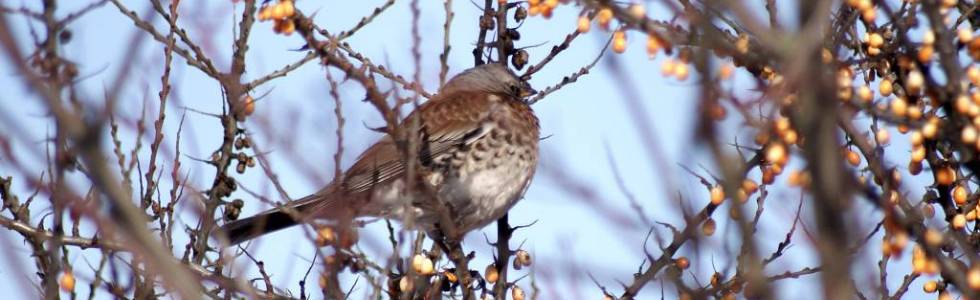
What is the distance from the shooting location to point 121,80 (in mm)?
2209

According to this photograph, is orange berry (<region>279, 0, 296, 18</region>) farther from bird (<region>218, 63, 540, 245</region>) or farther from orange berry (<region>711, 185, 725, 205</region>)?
bird (<region>218, 63, 540, 245</region>)

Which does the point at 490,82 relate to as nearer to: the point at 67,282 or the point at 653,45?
the point at 67,282

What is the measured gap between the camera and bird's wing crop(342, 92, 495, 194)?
618 centimetres

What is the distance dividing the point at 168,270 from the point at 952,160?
89.5 inches

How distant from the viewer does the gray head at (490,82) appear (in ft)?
21.1

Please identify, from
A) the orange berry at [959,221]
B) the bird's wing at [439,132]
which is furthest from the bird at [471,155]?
the orange berry at [959,221]

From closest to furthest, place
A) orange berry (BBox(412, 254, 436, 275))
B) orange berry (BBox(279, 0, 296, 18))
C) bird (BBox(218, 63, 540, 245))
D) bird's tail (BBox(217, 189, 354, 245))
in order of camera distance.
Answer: orange berry (BBox(279, 0, 296, 18)) → orange berry (BBox(412, 254, 436, 275)) → bird's tail (BBox(217, 189, 354, 245)) → bird (BBox(218, 63, 540, 245))

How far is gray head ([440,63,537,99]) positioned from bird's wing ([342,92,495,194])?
3.7 inches

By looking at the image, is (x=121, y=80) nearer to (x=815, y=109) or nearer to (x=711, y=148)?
(x=711, y=148)

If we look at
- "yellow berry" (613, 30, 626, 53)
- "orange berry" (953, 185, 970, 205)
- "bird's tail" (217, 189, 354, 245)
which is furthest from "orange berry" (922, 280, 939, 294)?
"bird's tail" (217, 189, 354, 245)

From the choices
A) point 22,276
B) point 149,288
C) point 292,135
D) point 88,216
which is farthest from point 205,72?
point 88,216

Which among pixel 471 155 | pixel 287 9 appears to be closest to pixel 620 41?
pixel 287 9

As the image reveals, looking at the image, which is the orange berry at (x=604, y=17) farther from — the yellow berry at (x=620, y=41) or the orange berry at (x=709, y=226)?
the orange berry at (x=709, y=226)

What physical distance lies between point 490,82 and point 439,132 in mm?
433
